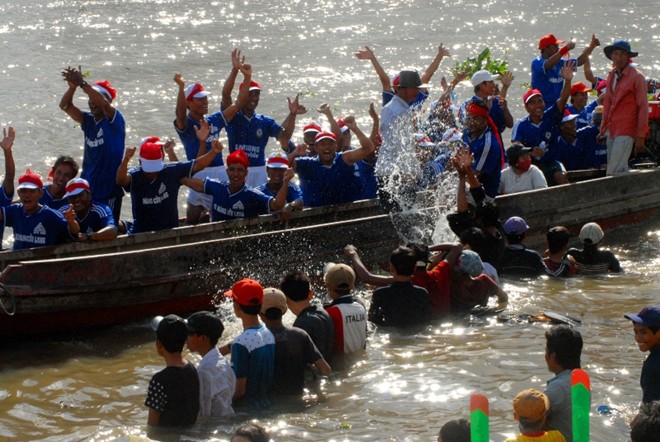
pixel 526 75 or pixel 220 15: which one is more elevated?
pixel 220 15

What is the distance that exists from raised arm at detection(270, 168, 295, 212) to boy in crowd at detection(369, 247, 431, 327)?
247cm

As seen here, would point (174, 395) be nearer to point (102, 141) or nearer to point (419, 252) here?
point (419, 252)

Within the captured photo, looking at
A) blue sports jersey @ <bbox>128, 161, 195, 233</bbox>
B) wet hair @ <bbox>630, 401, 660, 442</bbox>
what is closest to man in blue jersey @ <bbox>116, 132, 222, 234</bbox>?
blue sports jersey @ <bbox>128, 161, 195, 233</bbox>

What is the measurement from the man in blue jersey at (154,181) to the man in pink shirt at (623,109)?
→ 550cm

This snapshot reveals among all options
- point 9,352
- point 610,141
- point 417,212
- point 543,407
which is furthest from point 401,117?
point 543,407

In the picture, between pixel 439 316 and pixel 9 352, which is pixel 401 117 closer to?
pixel 439 316

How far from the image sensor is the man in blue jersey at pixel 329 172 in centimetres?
1230

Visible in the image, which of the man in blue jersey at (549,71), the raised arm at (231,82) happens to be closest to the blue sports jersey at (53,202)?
the raised arm at (231,82)

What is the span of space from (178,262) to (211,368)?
340 centimetres

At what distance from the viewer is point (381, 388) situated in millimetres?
9039

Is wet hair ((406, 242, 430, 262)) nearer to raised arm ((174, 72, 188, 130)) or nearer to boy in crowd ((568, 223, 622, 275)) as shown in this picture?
boy in crowd ((568, 223, 622, 275))

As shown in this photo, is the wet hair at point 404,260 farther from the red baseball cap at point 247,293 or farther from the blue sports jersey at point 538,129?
the blue sports jersey at point 538,129

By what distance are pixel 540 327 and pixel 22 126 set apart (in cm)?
1330

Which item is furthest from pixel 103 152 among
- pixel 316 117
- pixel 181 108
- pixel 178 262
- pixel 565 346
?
pixel 316 117
